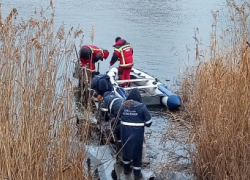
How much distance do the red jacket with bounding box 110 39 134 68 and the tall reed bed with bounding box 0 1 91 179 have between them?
5.84 m

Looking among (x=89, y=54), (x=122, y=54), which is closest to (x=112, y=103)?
(x=89, y=54)

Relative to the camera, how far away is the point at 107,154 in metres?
6.41

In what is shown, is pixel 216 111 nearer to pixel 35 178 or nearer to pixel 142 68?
pixel 35 178

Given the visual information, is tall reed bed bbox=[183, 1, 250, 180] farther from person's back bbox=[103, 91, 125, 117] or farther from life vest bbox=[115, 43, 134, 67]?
life vest bbox=[115, 43, 134, 67]

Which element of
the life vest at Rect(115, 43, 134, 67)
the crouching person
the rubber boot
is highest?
the life vest at Rect(115, 43, 134, 67)

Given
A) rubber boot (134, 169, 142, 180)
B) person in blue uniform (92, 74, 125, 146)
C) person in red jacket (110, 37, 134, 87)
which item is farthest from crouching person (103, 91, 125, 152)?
person in red jacket (110, 37, 134, 87)

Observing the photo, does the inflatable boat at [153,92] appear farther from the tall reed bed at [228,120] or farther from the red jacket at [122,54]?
the tall reed bed at [228,120]

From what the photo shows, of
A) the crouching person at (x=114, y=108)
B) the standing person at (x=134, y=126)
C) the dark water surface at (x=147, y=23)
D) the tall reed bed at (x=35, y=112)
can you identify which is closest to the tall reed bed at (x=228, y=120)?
the standing person at (x=134, y=126)

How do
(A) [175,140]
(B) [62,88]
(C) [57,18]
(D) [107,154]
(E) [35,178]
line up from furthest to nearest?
(C) [57,18]
(A) [175,140]
(D) [107,154]
(B) [62,88]
(E) [35,178]

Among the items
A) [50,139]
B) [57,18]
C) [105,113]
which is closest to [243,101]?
[50,139]

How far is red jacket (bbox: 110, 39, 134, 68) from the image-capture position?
A: 394 inches

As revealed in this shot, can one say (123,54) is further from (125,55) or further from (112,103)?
(112,103)

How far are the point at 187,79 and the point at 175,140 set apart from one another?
2.58 meters

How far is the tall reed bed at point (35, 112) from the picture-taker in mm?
3527
